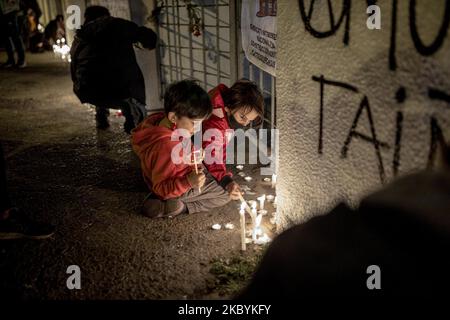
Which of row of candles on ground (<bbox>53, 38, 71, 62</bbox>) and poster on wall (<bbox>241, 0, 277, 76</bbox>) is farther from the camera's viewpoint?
row of candles on ground (<bbox>53, 38, 71, 62</bbox>)

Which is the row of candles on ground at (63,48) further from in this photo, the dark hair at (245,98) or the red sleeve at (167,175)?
the red sleeve at (167,175)

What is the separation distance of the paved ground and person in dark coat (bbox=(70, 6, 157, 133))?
684 mm

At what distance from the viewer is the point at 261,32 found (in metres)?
4.99

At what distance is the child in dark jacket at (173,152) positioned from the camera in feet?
13.1

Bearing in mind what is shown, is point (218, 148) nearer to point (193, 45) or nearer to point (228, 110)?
point (228, 110)

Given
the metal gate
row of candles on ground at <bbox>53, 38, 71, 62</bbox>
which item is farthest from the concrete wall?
row of candles on ground at <bbox>53, 38, 71, 62</bbox>

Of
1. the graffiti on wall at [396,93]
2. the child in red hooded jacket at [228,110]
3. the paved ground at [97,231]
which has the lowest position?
the paved ground at [97,231]

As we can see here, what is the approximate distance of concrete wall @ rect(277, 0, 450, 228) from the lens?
221cm

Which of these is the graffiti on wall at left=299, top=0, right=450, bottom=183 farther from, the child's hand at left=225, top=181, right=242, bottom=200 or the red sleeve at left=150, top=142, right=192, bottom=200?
the red sleeve at left=150, top=142, right=192, bottom=200

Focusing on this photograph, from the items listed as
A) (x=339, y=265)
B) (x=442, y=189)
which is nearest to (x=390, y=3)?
(x=442, y=189)

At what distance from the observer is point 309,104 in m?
3.17

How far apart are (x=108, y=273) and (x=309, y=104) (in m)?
1.98

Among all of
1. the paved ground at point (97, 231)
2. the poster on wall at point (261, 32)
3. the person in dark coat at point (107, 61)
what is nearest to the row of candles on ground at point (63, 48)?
the paved ground at point (97, 231)

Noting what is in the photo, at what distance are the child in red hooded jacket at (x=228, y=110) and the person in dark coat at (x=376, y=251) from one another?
9.19 feet
